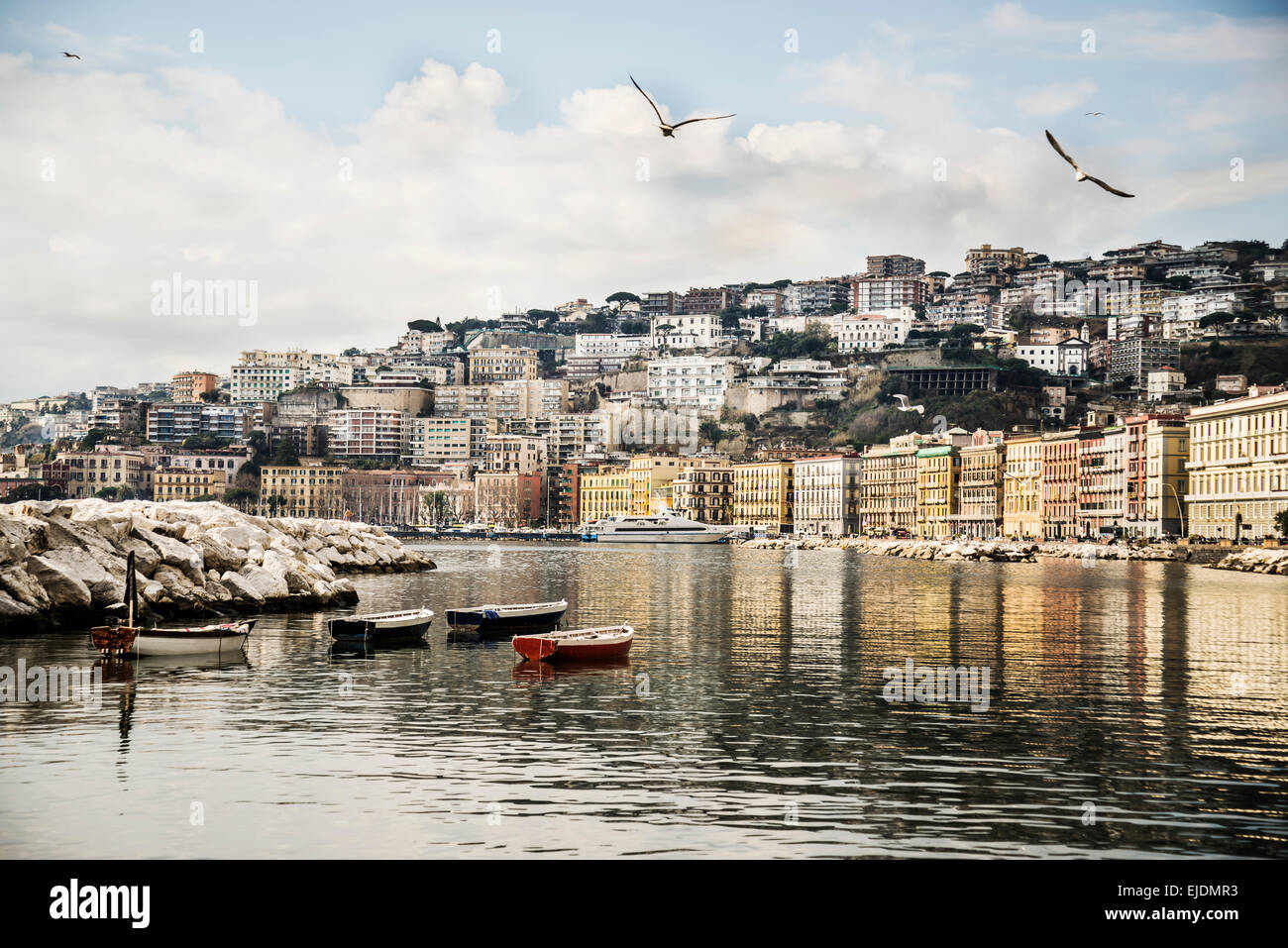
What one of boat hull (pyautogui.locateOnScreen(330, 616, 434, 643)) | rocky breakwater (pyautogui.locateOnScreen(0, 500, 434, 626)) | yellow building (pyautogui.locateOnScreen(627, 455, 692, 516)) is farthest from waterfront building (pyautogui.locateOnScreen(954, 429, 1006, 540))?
boat hull (pyautogui.locateOnScreen(330, 616, 434, 643))

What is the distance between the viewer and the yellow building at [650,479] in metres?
178

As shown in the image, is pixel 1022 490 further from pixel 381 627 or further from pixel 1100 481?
pixel 381 627

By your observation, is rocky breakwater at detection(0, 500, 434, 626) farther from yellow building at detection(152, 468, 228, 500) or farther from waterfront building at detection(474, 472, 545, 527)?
yellow building at detection(152, 468, 228, 500)

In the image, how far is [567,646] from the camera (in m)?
28.3

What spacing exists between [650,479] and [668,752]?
162m

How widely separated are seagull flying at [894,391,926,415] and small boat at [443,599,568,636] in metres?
160

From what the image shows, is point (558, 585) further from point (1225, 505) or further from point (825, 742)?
point (1225, 505)

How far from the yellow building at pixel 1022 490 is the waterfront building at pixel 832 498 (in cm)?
2627

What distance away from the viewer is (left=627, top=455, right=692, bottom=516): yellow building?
583ft

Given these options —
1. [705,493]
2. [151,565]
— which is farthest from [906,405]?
[151,565]
